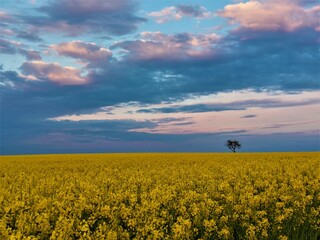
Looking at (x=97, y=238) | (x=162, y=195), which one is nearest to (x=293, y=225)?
(x=162, y=195)

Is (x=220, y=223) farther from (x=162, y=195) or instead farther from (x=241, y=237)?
(x=162, y=195)

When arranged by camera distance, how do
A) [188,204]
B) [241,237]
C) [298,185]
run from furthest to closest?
[298,185], [188,204], [241,237]

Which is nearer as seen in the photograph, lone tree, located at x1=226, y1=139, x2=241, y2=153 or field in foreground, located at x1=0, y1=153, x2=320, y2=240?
field in foreground, located at x1=0, y1=153, x2=320, y2=240

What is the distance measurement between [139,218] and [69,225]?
5.75 ft

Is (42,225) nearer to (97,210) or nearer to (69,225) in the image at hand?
(69,225)

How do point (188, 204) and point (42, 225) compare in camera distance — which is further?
point (188, 204)

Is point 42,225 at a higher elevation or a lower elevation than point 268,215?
higher

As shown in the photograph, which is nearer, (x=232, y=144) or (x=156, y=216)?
(x=156, y=216)

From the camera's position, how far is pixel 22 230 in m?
7.04

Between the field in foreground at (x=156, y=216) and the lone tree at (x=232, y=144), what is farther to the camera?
the lone tree at (x=232, y=144)

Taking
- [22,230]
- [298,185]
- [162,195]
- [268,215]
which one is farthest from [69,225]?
[298,185]

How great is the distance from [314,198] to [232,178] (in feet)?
9.94

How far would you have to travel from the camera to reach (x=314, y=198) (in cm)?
1323

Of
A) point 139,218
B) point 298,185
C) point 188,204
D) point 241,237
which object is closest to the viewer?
point 139,218
